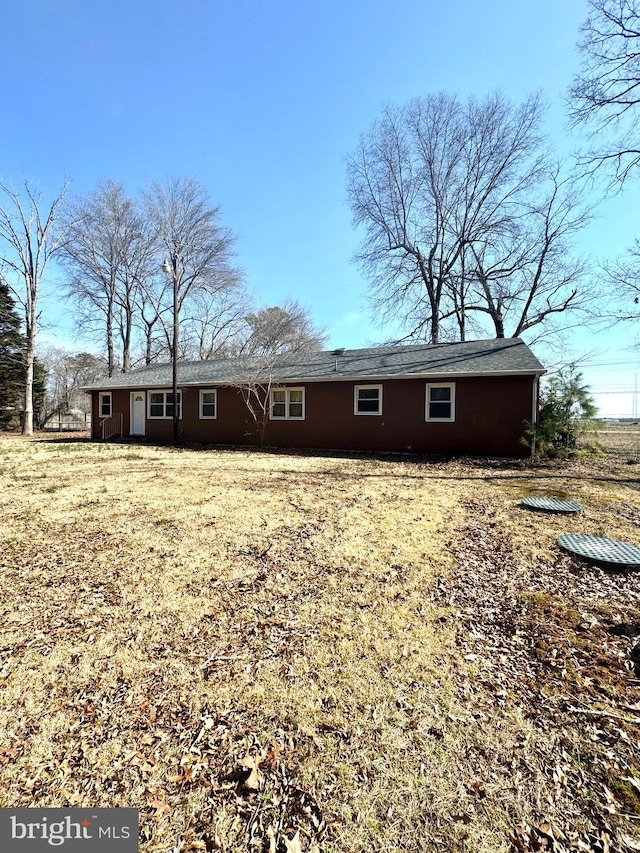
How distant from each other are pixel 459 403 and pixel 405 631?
31.5ft

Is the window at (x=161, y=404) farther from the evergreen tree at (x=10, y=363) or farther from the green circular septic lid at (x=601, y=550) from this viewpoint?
the green circular septic lid at (x=601, y=550)

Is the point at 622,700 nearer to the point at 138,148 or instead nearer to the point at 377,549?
Answer: the point at 377,549

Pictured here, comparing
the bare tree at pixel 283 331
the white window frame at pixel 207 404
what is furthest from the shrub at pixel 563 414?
the bare tree at pixel 283 331

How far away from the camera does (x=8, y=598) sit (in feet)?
10.0

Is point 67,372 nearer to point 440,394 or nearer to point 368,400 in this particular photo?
point 368,400

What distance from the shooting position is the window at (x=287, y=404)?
13653 millimetres

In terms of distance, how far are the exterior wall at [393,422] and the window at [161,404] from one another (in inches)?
37.9

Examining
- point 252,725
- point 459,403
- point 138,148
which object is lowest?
point 252,725

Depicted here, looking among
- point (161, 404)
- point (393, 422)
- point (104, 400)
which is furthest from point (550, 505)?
point (104, 400)

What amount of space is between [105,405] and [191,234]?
13515 millimetres

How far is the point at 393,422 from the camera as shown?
12.2 metres

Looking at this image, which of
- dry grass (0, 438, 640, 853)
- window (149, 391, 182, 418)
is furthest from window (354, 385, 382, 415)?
window (149, 391, 182, 418)

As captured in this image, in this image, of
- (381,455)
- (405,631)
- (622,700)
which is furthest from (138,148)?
(622,700)

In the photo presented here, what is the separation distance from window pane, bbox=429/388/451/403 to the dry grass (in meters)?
6.95
